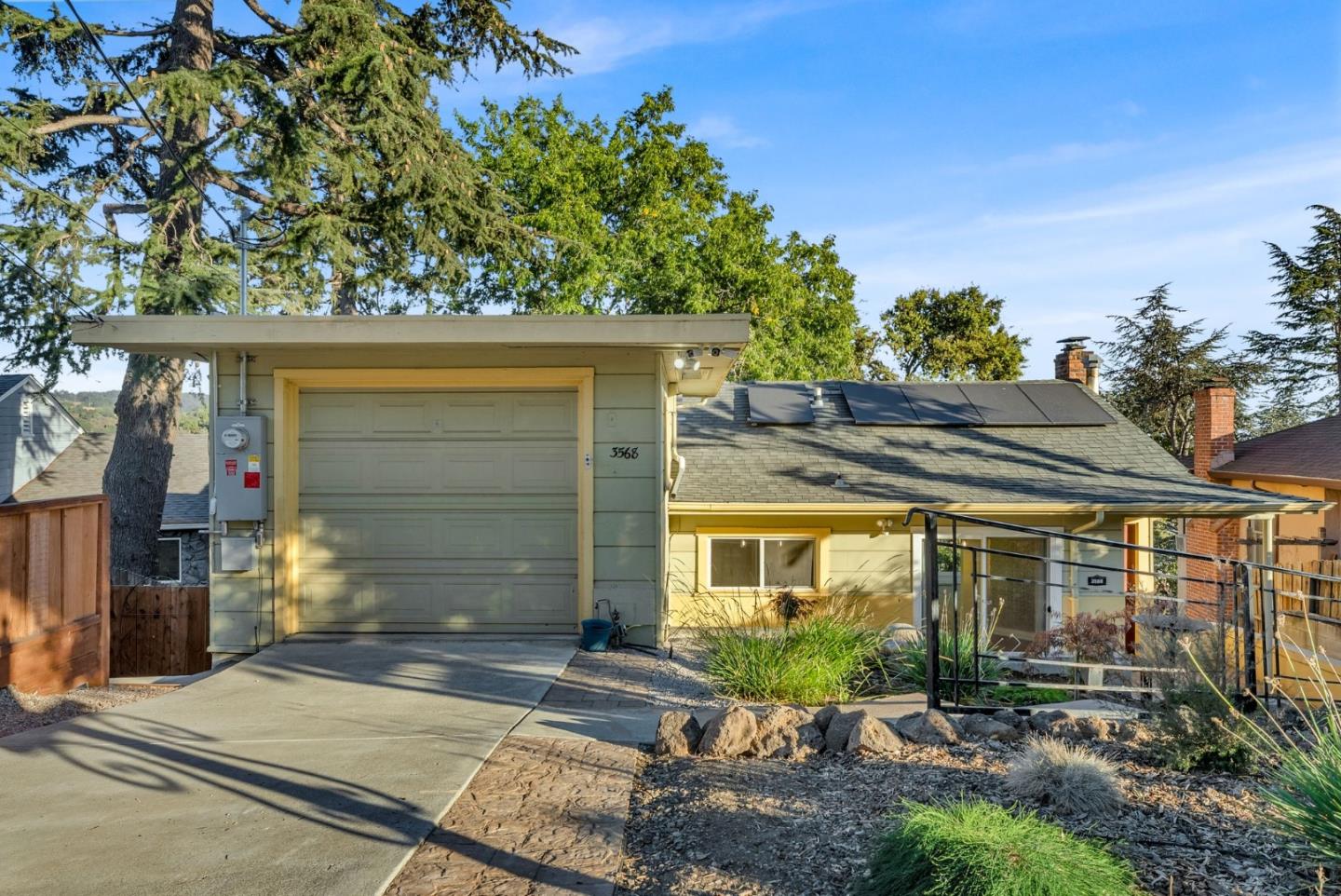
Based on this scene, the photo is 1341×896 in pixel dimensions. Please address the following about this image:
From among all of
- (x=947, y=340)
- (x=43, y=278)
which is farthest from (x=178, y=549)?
(x=947, y=340)

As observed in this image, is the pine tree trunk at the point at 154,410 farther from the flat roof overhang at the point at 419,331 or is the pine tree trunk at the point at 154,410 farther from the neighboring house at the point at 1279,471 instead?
the neighboring house at the point at 1279,471

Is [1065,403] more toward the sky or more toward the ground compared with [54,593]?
more toward the sky

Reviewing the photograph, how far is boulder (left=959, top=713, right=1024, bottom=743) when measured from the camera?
4.70 metres

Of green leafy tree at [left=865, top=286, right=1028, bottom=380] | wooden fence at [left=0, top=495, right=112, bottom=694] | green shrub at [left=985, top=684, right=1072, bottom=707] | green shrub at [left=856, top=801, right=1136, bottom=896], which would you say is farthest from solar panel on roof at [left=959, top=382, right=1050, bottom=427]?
green leafy tree at [left=865, top=286, right=1028, bottom=380]

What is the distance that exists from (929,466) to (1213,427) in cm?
930

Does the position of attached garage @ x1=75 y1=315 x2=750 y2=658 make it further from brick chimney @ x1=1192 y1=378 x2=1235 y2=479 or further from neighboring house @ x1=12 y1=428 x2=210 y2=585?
brick chimney @ x1=1192 y1=378 x2=1235 y2=479

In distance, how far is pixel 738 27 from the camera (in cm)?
1243

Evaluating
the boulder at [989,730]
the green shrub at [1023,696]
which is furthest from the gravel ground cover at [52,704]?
the green shrub at [1023,696]

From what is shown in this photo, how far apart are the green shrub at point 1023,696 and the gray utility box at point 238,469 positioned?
6246 mm

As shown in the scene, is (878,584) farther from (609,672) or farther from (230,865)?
(230,865)

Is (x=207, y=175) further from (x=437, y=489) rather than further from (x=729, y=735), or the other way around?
(x=729, y=735)

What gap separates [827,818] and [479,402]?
5.30 meters

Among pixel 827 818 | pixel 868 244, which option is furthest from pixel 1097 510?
pixel 868 244

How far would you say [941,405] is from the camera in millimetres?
14805
